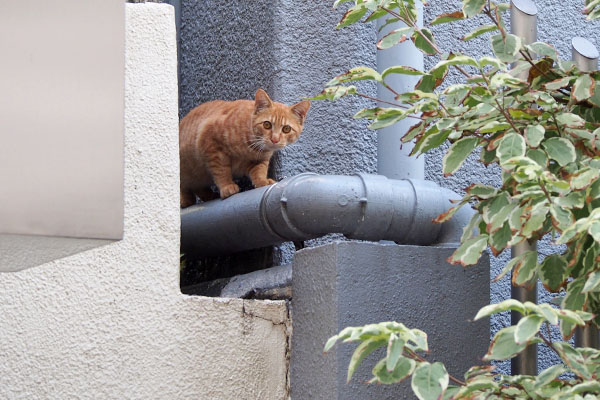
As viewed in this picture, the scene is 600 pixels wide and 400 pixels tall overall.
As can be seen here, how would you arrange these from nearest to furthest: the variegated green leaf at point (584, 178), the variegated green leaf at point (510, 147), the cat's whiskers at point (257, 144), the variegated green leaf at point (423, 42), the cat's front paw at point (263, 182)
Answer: the variegated green leaf at point (584, 178) → the variegated green leaf at point (510, 147) → the variegated green leaf at point (423, 42) → the cat's front paw at point (263, 182) → the cat's whiskers at point (257, 144)

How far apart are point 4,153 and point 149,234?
100cm

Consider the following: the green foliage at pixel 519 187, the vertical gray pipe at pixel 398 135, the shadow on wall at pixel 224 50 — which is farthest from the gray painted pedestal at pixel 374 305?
the shadow on wall at pixel 224 50

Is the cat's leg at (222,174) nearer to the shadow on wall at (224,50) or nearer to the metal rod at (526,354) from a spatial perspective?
the shadow on wall at (224,50)

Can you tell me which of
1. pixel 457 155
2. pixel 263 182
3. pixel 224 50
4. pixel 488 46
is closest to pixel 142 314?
pixel 263 182

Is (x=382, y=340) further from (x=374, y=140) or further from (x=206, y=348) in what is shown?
(x=374, y=140)

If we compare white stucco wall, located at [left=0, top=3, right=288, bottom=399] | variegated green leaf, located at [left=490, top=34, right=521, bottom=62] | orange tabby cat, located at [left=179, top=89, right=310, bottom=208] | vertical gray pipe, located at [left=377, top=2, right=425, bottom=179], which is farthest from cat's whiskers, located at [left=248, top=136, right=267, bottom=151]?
variegated green leaf, located at [left=490, top=34, right=521, bottom=62]

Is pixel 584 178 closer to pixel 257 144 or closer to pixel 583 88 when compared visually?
pixel 583 88

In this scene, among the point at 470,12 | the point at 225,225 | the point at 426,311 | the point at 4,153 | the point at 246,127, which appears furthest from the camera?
the point at 246,127

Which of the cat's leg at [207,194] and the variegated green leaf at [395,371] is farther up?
the variegated green leaf at [395,371]

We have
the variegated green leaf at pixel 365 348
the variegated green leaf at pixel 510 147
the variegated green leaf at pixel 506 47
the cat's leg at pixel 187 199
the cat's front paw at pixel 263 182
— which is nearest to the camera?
the variegated green leaf at pixel 365 348

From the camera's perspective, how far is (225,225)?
8.98 feet

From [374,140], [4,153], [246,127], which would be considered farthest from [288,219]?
[4,153]

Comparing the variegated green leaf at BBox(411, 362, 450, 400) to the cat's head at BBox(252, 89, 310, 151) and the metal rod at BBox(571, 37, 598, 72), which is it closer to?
the metal rod at BBox(571, 37, 598, 72)

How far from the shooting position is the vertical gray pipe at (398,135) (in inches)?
112
